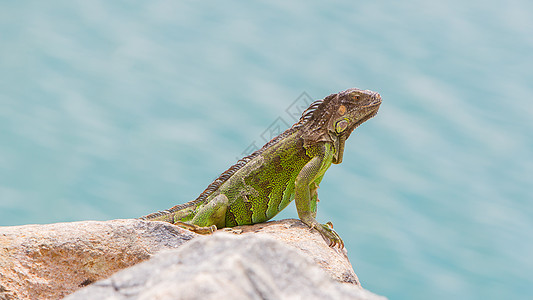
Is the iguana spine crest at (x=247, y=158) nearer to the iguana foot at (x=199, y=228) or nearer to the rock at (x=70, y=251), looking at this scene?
the iguana foot at (x=199, y=228)

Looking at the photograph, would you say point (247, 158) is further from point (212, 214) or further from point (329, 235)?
point (329, 235)

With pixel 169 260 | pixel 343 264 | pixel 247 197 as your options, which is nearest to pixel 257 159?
pixel 247 197

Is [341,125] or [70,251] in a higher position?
[341,125]

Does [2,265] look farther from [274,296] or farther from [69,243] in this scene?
[274,296]

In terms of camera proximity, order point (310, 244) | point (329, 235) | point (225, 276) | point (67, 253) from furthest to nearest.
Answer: point (329, 235)
point (310, 244)
point (67, 253)
point (225, 276)

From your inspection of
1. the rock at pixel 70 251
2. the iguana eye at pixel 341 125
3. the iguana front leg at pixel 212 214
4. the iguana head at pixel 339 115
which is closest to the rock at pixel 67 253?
the rock at pixel 70 251

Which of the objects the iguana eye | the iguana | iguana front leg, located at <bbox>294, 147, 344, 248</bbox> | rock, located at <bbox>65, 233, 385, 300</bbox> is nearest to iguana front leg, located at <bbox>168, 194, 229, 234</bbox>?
the iguana

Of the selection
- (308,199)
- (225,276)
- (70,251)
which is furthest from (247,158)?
(225,276)
